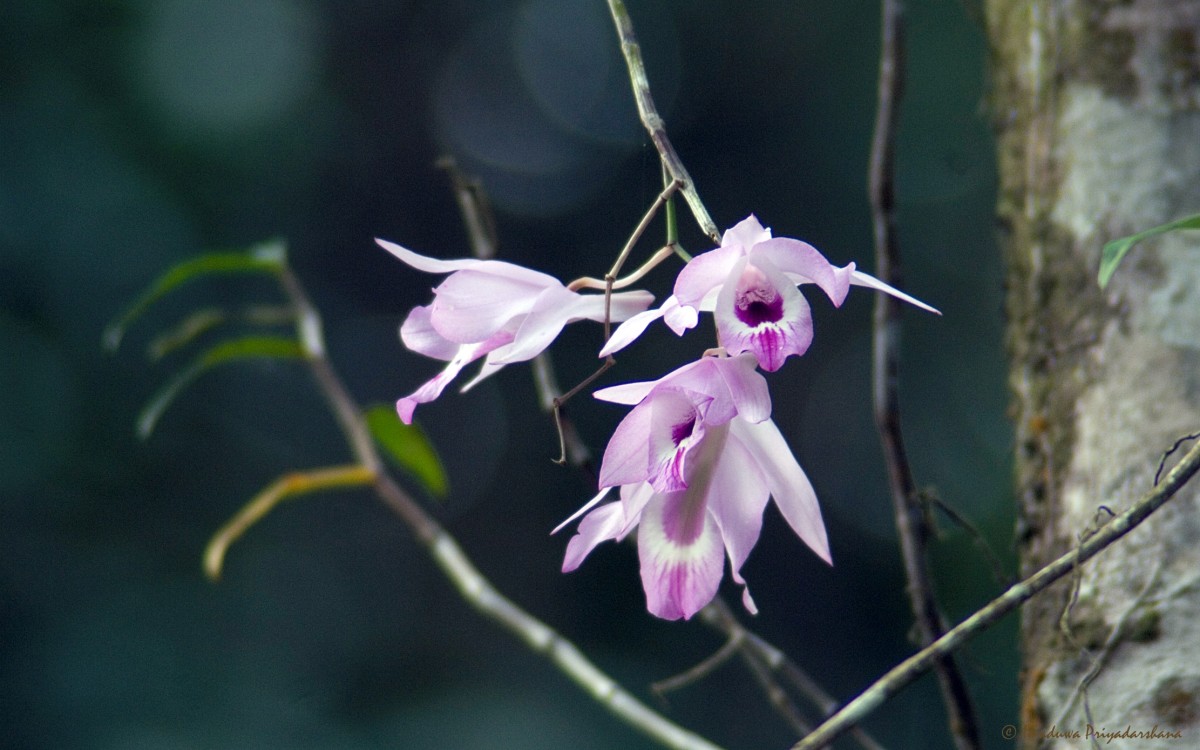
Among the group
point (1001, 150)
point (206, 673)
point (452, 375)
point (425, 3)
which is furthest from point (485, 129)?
point (452, 375)

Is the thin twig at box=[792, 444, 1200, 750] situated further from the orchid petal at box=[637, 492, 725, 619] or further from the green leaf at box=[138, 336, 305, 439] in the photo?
the green leaf at box=[138, 336, 305, 439]

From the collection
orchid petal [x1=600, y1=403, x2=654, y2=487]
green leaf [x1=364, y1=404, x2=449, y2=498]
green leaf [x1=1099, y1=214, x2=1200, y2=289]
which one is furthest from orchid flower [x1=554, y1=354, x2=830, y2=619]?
green leaf [x1=364, y1=404, x2=449, y2=498]

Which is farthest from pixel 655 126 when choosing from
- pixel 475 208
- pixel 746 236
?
pixel 475 208

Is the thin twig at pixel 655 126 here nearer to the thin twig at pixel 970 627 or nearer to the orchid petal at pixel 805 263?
the orchid petal at pixel 805 263

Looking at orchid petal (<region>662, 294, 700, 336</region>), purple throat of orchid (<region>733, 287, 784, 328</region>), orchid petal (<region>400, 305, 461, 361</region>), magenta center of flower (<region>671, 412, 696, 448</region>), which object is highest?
orchid petal (<region>662, 294, 700, 336</region>)

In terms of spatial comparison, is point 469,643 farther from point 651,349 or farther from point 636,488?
point 636,488
